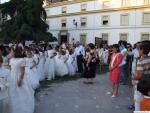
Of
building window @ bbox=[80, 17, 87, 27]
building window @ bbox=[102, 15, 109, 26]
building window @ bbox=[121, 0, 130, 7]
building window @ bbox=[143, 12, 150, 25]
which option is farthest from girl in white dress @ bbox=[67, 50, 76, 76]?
building window @ bbox=[80, 17, 87, 27]

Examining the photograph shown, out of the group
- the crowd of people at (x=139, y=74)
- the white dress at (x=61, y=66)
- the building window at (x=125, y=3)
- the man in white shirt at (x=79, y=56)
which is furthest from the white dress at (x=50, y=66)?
the building window at (x=125, y=3)

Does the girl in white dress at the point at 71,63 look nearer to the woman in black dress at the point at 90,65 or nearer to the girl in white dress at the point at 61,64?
the girl in white dress at the point at 61,64

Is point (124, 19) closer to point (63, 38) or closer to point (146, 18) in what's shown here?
point (146, 18)

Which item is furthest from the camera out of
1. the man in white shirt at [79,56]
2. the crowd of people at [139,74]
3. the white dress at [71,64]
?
the man in white shirt at [79,56]

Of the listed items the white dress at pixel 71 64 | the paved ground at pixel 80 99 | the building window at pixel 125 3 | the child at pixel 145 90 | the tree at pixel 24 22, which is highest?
the building window at pixel 125 3

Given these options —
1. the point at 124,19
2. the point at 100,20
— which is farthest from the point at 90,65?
the point at 100,20

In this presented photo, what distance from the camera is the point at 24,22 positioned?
46.1m

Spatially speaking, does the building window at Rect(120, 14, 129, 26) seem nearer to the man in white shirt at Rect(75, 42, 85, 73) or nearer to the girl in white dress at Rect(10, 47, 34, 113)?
the man in white shirt at Rect(75, 42, 85, 73)

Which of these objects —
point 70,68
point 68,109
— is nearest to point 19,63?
point 68,109

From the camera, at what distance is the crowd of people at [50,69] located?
7680mm

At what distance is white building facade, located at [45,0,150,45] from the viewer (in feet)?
166

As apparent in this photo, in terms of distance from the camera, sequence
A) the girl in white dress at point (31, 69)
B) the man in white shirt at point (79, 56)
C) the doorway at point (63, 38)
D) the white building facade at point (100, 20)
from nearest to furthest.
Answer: the girl in white dress at point (31, 69)
the man in white shirt at point (79, 56)
the white building facade at point (100, 20)
the doorway at point (63, 38)

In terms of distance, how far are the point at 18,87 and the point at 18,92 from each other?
0.39ft

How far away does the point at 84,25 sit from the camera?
58.3 meters
